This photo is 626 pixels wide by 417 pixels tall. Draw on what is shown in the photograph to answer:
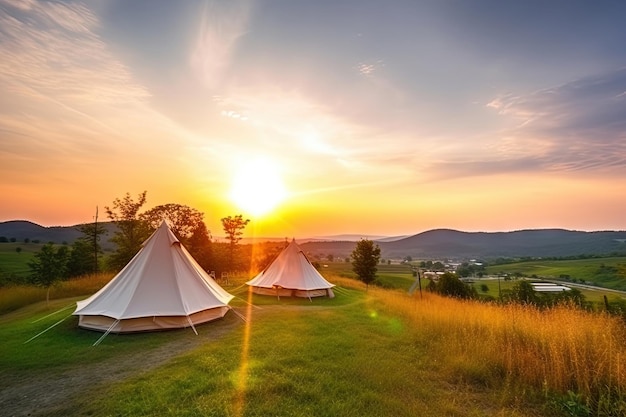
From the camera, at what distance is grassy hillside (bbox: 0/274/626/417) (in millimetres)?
4609

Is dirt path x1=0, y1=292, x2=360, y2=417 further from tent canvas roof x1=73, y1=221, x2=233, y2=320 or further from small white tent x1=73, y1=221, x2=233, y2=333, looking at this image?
tent canvas roof x1=73, y1=221, x2=233, y2=320

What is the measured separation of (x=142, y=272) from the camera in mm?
9539

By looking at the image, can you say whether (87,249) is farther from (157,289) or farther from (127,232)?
(157,289)

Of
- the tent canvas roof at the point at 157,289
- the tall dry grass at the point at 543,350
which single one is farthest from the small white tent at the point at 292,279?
the tall dry grass at the point at 543,350

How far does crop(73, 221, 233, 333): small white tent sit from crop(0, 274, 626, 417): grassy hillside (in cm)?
41

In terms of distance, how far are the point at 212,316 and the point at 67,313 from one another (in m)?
4.74

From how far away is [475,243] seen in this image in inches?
5128

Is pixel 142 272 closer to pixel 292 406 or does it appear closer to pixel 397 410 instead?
pixel 292 406

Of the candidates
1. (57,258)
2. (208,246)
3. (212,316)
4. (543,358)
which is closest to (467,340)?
(543,358)

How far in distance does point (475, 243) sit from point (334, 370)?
141 m

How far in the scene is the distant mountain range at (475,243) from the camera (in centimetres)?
8838

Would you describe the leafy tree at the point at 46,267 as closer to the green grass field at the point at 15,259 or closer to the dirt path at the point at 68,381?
the dirt path at the point at 68,381

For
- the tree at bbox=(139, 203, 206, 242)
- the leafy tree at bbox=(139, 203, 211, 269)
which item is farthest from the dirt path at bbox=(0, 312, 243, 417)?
the tree at bbox=(139, 203, 206, 242)

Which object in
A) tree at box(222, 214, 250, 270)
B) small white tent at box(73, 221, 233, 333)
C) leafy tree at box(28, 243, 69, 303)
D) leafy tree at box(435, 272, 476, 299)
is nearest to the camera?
small white tent at box(73, 221, 233, 333)
